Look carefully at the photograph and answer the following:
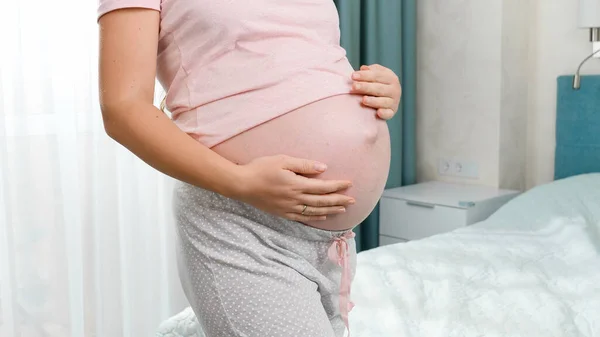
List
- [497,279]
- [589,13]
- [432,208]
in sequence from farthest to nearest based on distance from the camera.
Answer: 1. [432,208]
2. [589,13]
3. [497,279]

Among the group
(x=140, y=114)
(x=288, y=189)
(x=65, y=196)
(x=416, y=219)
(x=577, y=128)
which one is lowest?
(x=416, y=219)

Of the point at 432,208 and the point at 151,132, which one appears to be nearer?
the point at 151,132

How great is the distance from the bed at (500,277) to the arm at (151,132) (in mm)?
754

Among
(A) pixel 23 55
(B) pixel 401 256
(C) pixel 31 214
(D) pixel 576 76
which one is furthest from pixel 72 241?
(D) pixel 576 76

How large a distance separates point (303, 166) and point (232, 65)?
0.17 m

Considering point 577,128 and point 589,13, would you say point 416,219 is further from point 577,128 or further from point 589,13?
point 589,13

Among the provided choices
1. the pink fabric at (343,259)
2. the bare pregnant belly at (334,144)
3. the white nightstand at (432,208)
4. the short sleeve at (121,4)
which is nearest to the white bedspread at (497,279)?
the white nightstand at (432,208)

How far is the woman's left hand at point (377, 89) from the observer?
1.00 metres

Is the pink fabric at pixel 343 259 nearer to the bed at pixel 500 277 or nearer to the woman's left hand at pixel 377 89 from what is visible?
the woman's left hand at pixel 377 89

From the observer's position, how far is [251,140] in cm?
92

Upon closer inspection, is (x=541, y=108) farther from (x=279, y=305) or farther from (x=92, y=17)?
(x=279, y=305)

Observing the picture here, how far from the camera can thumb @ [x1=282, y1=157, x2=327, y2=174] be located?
90 cm

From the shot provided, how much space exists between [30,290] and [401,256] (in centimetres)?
120

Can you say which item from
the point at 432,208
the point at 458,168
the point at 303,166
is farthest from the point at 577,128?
the point at 303,166
